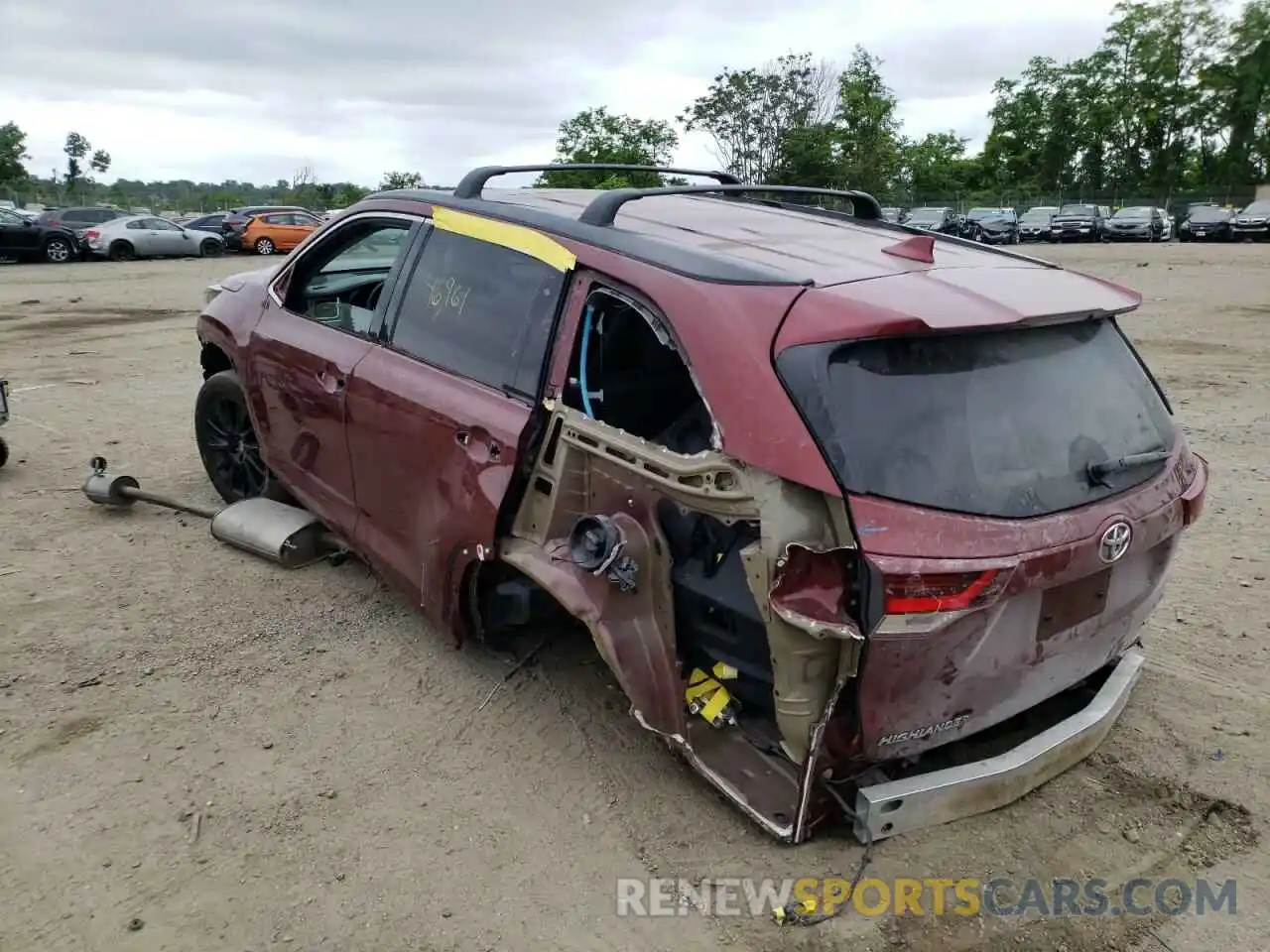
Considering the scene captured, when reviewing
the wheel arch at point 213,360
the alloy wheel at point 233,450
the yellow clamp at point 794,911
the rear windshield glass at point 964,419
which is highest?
the rear windshield glass at point 964,419

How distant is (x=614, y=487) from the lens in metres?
2.84

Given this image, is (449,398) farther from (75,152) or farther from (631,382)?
(75,152)

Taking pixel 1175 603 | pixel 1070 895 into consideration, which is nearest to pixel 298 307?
pixel 1070 895

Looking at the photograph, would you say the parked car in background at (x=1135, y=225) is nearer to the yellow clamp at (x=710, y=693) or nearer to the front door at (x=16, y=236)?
the front door at (x=16, y=236)

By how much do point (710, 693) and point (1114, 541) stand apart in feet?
3.84

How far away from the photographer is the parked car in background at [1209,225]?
32.5 metres

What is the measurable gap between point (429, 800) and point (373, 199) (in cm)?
251

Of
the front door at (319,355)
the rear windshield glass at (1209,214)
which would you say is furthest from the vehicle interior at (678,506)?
the rear windshield glass at (1209,214)

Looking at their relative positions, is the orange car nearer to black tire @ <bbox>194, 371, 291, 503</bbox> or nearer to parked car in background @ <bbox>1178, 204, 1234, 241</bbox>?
black tire @ <bbox>194, 371, 291, 503</bbox>

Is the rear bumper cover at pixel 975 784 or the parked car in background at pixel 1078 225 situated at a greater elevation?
the rear bumper cover at pixel 975 784

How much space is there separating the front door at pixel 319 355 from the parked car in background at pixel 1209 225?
116 feet

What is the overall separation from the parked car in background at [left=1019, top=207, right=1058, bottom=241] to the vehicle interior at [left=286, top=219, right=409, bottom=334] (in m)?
35.3

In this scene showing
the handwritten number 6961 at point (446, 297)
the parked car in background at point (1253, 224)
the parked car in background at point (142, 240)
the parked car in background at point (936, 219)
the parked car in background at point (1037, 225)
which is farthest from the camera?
the parked car in background at point (1037, 225)

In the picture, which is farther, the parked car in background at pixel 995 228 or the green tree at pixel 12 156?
the green tree at pixel 12 156
